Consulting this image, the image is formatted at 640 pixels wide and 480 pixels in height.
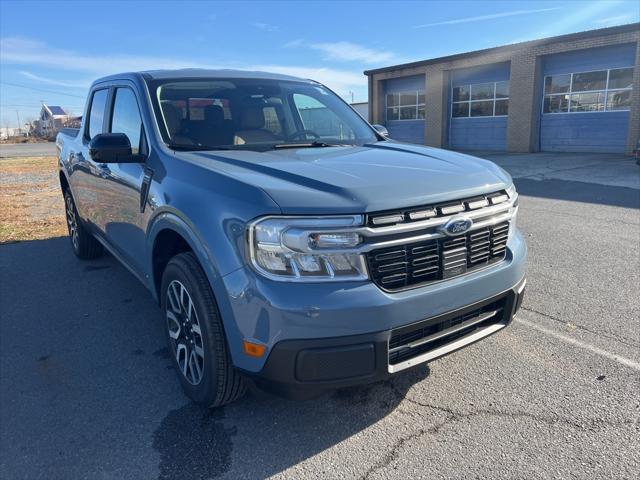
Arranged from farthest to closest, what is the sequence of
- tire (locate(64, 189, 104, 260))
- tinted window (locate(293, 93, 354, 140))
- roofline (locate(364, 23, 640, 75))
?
roofline (locate(364, 23, 640, 75)) → tire (locate(64, 189, 104, 260)) → tinted window (locate(293, 93, 354, 140))

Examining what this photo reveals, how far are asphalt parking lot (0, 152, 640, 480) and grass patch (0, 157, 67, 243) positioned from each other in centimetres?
361

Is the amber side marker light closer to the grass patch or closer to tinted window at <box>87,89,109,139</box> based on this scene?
tinted window at <box>87,89,109,139</box>

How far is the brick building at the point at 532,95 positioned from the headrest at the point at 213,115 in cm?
1873

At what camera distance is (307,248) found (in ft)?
7.16

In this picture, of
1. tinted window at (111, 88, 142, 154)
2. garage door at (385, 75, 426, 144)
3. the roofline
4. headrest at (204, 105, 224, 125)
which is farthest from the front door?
garage door at (385, 75, 426, 144)

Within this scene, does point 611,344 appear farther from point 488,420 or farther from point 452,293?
point 452,293

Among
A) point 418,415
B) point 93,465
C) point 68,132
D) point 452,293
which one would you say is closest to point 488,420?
point 418,415

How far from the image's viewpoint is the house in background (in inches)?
2586

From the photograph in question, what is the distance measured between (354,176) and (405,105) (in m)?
26.4

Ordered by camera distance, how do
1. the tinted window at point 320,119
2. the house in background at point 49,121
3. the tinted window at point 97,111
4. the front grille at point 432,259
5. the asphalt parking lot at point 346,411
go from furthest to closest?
the house in background at point 49,121, the tinted window at point 97,111, the tinted window at point 320,119, the asphalt parking lot at point 346,411, the front grille at point 432,259

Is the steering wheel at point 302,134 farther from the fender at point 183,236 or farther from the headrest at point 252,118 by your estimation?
the fender at point 183,236

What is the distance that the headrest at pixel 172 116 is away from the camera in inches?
131

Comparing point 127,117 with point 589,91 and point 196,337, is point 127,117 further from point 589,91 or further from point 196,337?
point 589,91

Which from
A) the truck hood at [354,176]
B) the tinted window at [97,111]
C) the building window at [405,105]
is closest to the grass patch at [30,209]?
the tinted window at [97,111]
